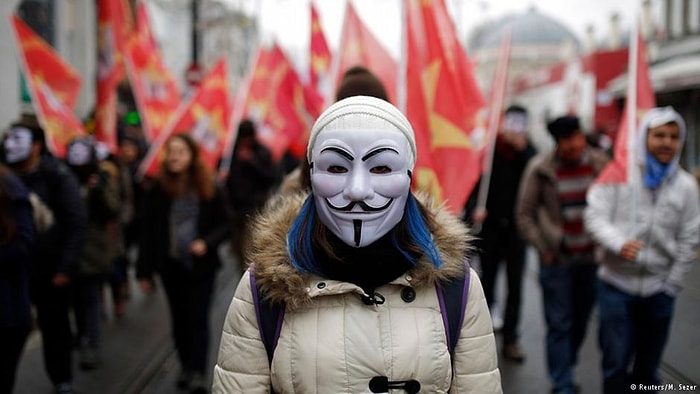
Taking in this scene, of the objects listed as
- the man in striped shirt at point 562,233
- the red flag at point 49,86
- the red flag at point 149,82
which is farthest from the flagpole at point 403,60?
the red flag at point 149,82

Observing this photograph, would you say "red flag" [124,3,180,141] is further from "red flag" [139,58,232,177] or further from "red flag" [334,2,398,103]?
"red flag" [334,2,398,103]

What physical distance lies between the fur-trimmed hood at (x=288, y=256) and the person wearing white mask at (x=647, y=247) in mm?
2142

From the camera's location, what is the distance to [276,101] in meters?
10.3

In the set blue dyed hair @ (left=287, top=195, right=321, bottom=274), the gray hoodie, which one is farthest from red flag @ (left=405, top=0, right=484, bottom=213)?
blue dyed hair @ (left=287, top=195, right=321, bottom=274)

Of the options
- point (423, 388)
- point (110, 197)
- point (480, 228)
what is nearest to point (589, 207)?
point (480, 228)

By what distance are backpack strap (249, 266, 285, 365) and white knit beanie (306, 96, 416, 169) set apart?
51cm

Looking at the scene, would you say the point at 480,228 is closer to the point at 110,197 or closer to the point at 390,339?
the point at 110,197

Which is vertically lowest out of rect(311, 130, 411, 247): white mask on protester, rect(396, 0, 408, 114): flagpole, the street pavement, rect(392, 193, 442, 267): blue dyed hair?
the street pavement

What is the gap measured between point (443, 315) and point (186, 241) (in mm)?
3540

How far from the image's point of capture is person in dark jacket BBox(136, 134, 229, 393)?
5.51 m

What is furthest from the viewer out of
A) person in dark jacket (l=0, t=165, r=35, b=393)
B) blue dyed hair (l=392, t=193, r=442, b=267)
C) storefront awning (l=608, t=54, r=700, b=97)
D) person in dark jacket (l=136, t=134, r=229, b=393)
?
storefront awning (l=608, t=54, r=700, b=97)

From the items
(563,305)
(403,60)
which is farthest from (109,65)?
(563,305)

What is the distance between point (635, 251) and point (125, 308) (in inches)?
235

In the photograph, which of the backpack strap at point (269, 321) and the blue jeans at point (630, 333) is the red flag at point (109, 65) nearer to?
the blue jeans at point (630, 333)
